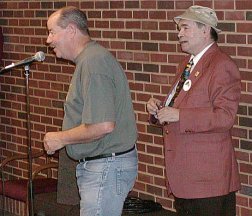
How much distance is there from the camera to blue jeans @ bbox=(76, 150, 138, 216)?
371cm

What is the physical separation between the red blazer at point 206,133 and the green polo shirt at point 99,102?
29 cm

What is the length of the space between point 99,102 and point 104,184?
44 centimetres

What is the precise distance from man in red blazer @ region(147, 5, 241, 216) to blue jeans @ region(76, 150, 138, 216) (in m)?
0.31

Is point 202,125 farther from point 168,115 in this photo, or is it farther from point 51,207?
point 51,207

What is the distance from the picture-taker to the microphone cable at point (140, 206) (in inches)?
193

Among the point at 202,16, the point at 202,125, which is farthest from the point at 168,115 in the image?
the point at 202,16

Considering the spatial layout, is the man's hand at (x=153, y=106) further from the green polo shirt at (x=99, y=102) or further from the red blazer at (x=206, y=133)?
the green polo shirt at (x=99, y=102)

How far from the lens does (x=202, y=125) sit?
3.81 m

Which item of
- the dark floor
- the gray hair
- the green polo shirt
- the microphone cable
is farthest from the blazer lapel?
the dark floor

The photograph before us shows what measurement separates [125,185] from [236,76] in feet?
2.75

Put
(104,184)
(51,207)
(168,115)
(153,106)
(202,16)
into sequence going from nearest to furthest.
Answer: (104,184)
(168,115)
(202,16)
(153,106)
(51,207)

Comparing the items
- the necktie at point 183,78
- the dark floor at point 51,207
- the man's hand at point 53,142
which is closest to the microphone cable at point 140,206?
the dark floor at point 51,207

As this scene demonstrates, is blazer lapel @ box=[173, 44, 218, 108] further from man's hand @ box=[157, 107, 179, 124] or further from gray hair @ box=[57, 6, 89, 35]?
gray hair @ box=[57, 6, 89, 35]

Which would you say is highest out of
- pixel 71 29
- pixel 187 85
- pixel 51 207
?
pixel 71 29
